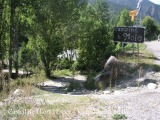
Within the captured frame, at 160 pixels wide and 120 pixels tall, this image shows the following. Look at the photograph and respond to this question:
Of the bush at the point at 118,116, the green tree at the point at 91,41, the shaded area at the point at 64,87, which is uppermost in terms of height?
the green tree at the point at 91,41

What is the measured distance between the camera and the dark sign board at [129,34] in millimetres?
21062

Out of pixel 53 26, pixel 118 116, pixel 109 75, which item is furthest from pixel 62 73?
pixel 118 116

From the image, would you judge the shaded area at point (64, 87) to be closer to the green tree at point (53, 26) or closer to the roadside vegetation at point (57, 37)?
the roadside vegetation at point (57, 37)

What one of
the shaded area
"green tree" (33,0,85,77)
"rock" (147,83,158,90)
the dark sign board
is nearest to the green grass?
"green tree" (33,0,85,77)

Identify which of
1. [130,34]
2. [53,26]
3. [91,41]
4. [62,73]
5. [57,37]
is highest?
[53,26]

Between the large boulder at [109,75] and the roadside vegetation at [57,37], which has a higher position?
the roadside vegetation at [57,37]

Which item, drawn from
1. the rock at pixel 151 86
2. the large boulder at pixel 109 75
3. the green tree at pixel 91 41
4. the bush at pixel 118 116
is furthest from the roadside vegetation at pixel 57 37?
the bush at pixel 118 116

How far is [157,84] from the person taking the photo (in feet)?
51.2

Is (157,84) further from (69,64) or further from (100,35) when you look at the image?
(69,64)

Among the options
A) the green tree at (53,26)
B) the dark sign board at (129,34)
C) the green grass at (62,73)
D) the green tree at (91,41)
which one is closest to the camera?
the dark sign board at (129,34)

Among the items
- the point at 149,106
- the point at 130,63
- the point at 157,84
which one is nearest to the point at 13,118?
the point at 149,106

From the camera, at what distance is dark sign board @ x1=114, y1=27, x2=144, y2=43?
21062 millimetres

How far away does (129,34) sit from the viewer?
852 inches

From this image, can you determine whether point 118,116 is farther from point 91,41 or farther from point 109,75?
point 91,41
